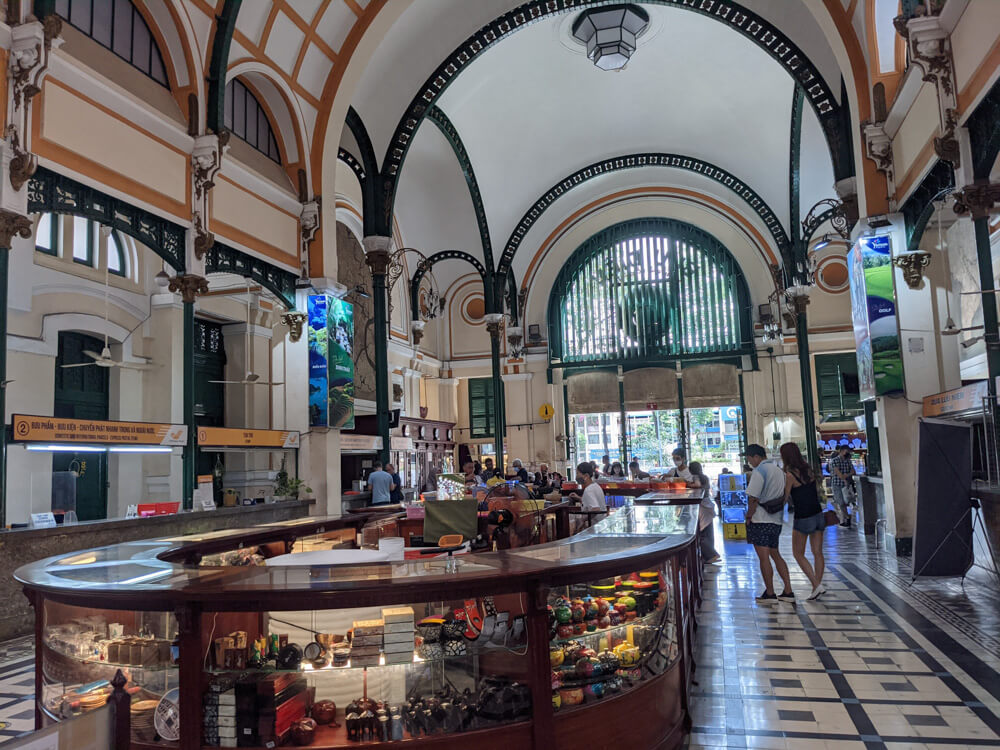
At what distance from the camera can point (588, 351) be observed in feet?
79.4

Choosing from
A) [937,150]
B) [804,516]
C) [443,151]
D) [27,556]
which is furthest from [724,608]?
[443,151]

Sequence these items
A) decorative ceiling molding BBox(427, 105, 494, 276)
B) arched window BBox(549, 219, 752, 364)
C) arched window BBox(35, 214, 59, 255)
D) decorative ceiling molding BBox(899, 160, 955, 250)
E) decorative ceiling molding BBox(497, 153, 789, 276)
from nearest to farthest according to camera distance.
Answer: decorative ceiling molding BBox(899, 160, 955, 250) → arched window BBox(35, 214, 59, 255) → decorative ceiling molding BBox(427, 105, 494, 276) → decorative ceiling molding BBox(497, 153, 789, 276) → arched window BBox(549, 219, 752, 364)

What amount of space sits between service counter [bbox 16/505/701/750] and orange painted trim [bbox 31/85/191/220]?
5.13 m

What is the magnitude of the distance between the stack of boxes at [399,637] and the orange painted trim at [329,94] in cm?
Result: 968

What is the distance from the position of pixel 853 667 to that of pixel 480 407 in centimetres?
1966

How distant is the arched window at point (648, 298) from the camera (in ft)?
76.1

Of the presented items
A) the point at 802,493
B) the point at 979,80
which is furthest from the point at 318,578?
the point at 979,80

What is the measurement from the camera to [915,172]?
332 inches

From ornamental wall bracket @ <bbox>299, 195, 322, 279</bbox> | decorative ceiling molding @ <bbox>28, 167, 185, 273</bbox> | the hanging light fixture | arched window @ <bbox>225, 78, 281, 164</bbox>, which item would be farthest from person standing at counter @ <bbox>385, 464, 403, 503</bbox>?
the hanging light fixture

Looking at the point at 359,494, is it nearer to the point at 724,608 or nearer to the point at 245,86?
the point at 245,86

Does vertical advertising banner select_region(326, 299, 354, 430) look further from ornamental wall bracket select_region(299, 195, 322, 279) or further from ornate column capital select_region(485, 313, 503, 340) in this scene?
ornate column capital select_region(485, 313, 503, 340)

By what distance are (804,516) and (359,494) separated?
8.12 metres

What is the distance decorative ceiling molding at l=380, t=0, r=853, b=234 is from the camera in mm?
11016

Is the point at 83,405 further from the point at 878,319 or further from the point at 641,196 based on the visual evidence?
the point at 641,196
